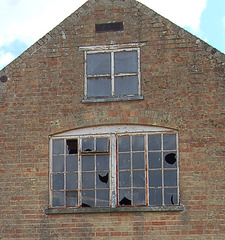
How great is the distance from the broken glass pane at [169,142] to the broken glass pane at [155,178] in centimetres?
66

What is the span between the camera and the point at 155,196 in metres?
14.7

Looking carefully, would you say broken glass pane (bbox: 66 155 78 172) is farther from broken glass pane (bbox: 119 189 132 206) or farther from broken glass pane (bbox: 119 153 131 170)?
broken glass pane (bbox: 119 189 132 206)

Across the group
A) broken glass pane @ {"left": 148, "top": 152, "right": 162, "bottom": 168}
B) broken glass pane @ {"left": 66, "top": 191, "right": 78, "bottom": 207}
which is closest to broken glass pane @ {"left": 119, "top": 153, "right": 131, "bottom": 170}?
broken glass pane @ {"left": 148, "top": 152, "right": 162, "bottom": 168}

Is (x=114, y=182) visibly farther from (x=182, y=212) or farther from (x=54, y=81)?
(x=54, y=81)

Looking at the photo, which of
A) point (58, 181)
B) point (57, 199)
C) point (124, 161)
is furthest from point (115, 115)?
point (57, 199)

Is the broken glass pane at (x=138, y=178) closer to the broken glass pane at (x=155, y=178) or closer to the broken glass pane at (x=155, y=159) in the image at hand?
the broken glass pane at (x=155, y=178)

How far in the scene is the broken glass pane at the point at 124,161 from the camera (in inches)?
589

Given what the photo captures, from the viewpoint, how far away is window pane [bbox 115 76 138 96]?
15405 millimetres

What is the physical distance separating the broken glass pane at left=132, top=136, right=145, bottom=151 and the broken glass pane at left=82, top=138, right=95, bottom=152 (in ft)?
3.46

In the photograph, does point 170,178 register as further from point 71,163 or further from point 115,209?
point 71,163

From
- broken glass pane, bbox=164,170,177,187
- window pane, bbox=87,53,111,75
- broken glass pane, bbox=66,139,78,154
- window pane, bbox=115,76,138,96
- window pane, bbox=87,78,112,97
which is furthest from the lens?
window pane, bbox=87,53,111,75

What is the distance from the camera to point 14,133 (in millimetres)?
15562

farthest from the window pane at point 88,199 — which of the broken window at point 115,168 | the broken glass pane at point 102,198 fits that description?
the broken glass pane at point 102,198

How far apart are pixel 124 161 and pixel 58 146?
1767 mm
